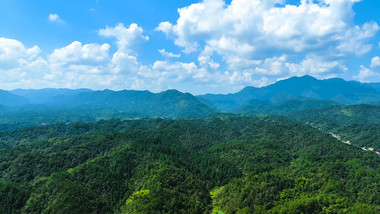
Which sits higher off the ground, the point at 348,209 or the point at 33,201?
the point at 348,209

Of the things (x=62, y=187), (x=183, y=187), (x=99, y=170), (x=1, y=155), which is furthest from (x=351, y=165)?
(x=1, y=155)

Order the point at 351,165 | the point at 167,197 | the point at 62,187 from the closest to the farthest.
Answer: the point at 167,197 → the point at 62,187 → the point at 351,165

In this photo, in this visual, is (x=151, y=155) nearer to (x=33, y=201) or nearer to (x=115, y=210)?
(x=115, y=210)

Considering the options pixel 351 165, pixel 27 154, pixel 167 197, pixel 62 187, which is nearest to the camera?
pixel 167 197

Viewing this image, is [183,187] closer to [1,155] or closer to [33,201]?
[33,201]

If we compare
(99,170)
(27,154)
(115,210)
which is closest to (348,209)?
(115,210)

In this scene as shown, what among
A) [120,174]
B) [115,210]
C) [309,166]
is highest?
[309,166]

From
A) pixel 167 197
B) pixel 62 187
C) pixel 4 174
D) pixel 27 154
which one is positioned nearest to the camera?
pixel 167 197

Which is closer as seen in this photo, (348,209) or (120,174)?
(348,209)

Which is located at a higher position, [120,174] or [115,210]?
[120,174]
